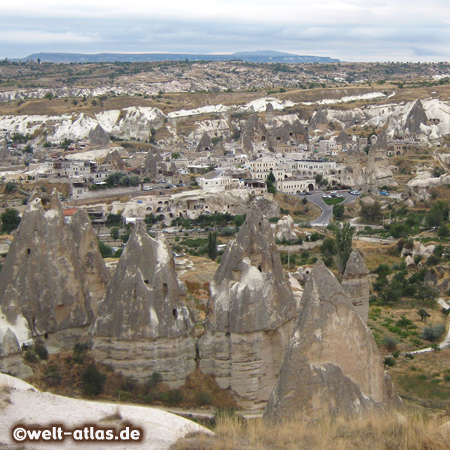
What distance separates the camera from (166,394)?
12.1m

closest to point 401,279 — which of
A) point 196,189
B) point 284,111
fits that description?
point 196,189

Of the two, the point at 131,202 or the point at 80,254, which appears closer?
the point at 80,254

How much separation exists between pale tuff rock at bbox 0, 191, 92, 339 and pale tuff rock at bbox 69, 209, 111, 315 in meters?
1.11

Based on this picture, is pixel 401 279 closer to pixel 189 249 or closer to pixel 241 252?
pixel 189 249

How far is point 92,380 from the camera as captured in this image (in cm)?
1197

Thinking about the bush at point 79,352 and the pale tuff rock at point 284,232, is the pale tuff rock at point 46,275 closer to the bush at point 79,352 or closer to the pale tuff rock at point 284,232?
the bush at point 79,352

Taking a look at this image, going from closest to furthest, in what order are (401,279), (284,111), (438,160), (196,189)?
(401,279), (196,189), (438,160), (284,111)

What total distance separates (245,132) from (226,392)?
64193 mm

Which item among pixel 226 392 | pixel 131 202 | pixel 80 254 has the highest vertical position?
pixel 80 254

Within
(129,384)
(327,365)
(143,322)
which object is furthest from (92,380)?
(327,365)

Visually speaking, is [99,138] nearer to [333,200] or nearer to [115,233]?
[333,200]

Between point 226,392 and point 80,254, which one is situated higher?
point 80,254

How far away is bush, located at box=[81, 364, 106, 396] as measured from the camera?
38.8ft

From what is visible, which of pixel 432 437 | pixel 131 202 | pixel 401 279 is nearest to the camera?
pixel 432 437
